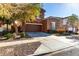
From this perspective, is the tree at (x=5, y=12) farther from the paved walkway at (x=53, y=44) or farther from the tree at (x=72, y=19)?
the tree at (x=72, y=19)

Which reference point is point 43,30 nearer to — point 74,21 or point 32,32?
point 32,32

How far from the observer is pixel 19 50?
7.39 feet

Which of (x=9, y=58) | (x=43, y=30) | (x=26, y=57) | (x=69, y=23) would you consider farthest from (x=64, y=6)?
(x=9, y=58)

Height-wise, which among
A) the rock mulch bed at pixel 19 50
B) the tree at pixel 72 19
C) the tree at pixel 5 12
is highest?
the tree at pixel 5 12

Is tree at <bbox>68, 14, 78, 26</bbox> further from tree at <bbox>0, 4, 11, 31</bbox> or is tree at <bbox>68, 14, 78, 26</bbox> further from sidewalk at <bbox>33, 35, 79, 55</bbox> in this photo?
tree at <bbox>0, 4, 11, 31</bbox>

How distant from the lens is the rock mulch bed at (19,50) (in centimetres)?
223

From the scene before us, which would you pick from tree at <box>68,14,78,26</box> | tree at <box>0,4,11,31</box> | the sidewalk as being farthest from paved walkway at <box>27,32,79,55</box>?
tree at <box>0,4,11,31</box>

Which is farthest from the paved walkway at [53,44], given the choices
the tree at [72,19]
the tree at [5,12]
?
the tree at [5,12]

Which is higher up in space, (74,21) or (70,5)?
(70,5)

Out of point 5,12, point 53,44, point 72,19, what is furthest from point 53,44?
point 5,12

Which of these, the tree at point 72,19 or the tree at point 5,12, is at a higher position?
the tree at point 5,12

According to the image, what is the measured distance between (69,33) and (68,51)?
0.21 m

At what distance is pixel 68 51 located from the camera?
7.29 ft

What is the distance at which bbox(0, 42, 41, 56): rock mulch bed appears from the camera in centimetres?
223
